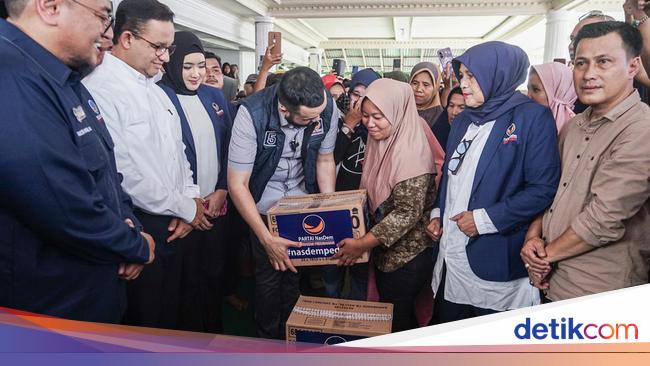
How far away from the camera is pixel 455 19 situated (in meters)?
11.8

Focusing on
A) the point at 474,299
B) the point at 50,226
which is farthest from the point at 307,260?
the point at 50,226

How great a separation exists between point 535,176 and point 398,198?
A: 53cm

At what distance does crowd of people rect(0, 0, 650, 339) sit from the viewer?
1.12 metres

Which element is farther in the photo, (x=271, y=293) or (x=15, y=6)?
(x=271, y=293)

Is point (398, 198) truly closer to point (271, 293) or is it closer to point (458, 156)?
point (458, 156)

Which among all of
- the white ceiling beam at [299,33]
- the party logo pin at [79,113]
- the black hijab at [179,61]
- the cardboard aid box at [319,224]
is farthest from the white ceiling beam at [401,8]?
the party logo pin at [79,113]

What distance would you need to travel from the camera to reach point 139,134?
167cm

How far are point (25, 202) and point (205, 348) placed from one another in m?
0.57

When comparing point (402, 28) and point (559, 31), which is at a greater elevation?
point (402, 28)

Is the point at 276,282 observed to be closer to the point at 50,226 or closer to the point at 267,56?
the point at 50,226

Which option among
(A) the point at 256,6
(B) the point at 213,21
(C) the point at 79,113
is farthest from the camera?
(A) the point at 256,6

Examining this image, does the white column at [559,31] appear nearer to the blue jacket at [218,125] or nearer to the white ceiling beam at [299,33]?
the white ceiling beam at [299,33]

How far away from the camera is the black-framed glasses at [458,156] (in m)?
1.65

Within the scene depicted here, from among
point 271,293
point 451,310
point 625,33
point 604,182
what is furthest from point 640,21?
point 271,293
